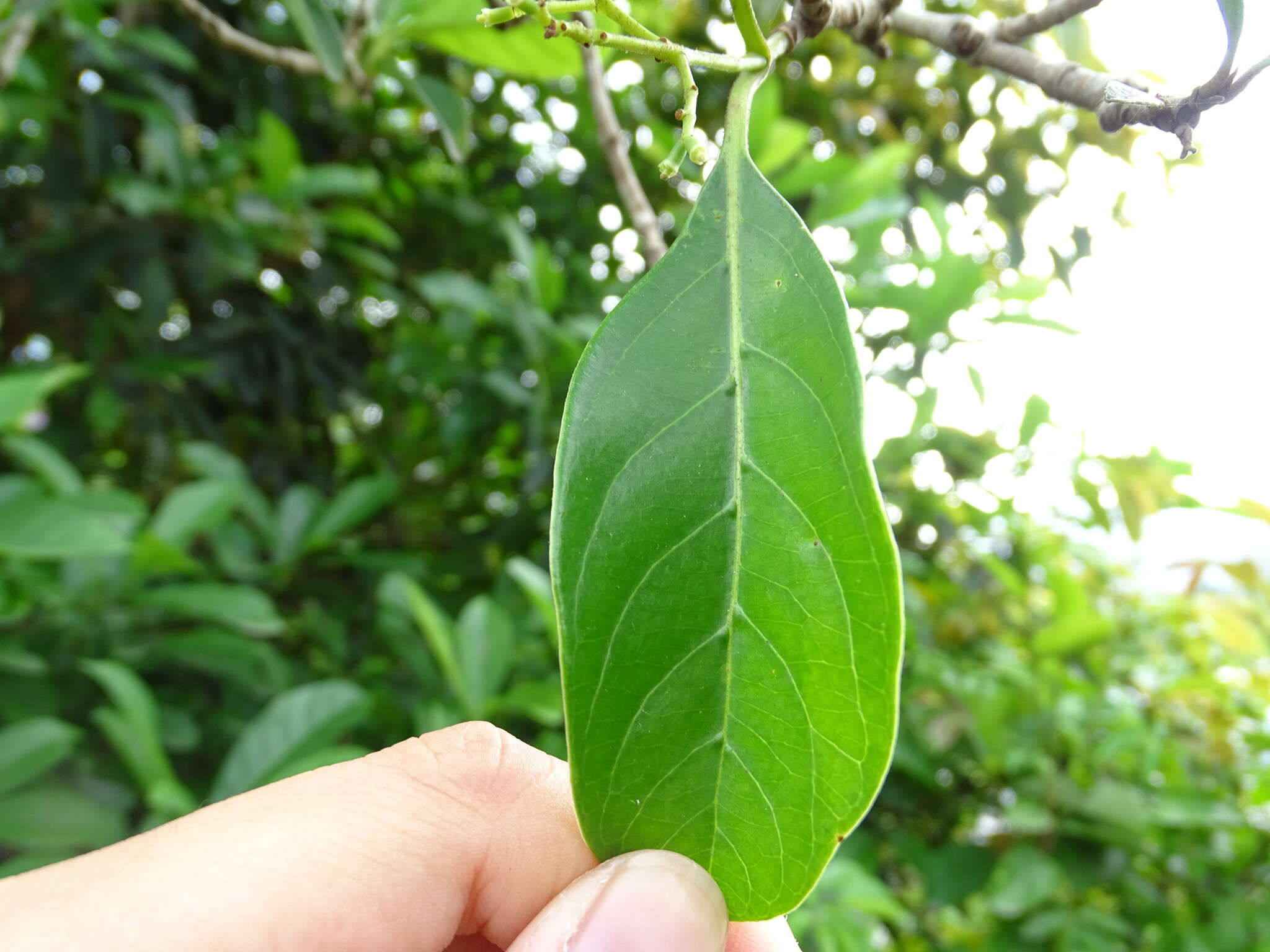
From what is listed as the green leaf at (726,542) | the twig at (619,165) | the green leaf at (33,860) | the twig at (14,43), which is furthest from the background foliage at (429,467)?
the green leaf at (726,542)

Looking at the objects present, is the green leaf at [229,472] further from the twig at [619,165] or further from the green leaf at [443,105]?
the twig at [619,165]

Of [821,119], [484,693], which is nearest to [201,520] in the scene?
[484,693]

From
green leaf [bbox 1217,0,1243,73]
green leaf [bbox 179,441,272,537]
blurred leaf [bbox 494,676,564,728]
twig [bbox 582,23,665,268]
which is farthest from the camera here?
green leaf [bbox 179,441,272,537]

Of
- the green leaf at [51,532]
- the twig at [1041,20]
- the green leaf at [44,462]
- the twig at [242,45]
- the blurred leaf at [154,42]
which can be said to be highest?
the twig at [1041,20]

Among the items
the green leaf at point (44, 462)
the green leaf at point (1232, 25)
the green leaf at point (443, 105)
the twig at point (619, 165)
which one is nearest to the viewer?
the green leaf at point (1232, 25)

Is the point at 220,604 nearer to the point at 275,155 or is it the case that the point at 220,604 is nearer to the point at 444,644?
the point at 444,644

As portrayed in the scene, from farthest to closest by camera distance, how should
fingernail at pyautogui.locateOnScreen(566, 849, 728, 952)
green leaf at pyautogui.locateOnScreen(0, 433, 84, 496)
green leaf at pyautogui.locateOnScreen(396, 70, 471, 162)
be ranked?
green leaf at pyautogui.locateOnScreen(0, 433, 84, 496) < green leaf at pyautogui.locateOnScreen(396, 70, 471, 162) < fingernail at pyautogui.locateOnScreen(566, 849, 728, 952)

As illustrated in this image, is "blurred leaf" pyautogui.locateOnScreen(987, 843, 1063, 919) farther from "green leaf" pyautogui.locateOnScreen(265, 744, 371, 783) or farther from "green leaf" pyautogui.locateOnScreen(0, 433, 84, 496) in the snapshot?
"green leaf" pyautogui.locateOnScreen(0, 433, 84, 496)

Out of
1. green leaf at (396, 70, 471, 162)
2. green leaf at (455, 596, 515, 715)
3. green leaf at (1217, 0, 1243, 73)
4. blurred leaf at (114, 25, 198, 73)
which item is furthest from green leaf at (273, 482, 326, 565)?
green leaf at (1217, 0, 1243, 73)
